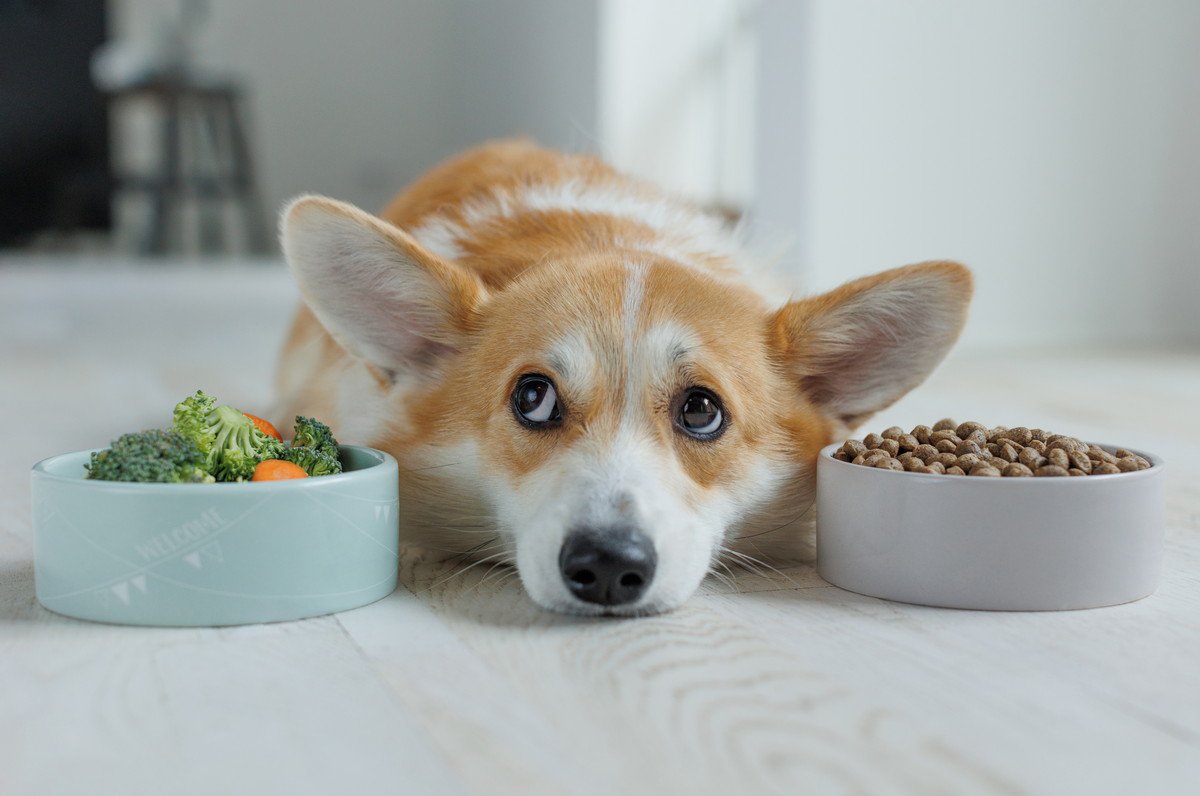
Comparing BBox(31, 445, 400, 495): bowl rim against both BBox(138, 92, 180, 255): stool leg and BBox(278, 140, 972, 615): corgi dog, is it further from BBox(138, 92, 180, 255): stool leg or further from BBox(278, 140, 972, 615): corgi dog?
BBox(138, 92, 180, 255): stool leg

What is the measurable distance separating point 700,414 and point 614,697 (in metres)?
0.46

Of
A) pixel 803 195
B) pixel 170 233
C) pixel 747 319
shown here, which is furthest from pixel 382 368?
pixel 170 233

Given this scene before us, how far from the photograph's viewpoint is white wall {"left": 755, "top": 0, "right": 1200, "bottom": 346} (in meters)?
4.50

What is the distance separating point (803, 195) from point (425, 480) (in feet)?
10.7

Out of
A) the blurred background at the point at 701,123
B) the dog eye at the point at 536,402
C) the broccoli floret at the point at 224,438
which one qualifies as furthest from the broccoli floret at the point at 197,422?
the blurred background at the point at 701,123

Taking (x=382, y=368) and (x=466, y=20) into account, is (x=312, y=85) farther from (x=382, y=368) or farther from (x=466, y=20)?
(x=382, y=368)

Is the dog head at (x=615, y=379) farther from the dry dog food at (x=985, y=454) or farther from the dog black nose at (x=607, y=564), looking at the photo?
the dry dog food at (x=985, y=454)

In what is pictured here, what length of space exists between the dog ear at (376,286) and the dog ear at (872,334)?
44cm

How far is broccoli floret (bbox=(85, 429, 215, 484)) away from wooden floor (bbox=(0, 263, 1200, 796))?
0.55 ft

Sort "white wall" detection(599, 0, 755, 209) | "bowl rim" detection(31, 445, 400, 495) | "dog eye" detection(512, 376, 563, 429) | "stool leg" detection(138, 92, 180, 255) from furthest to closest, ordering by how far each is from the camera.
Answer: "stool leg" detection(138, 92, 180, 255), "white wall" detection(599, 0, 755, 209), "dog eye" detection(512, 376, 563, 429), "bowl rim" detection(31, 445, 400, 495)

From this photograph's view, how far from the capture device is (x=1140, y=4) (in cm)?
490

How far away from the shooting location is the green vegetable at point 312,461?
1.43 metres

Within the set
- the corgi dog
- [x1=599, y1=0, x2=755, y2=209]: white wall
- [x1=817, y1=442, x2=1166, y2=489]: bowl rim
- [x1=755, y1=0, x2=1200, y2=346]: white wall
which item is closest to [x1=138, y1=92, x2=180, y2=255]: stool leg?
[x1=599, y1=0, x2=755, y2=209]: white wall

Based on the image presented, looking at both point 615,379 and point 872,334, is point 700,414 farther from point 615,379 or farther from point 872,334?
point 872,334
